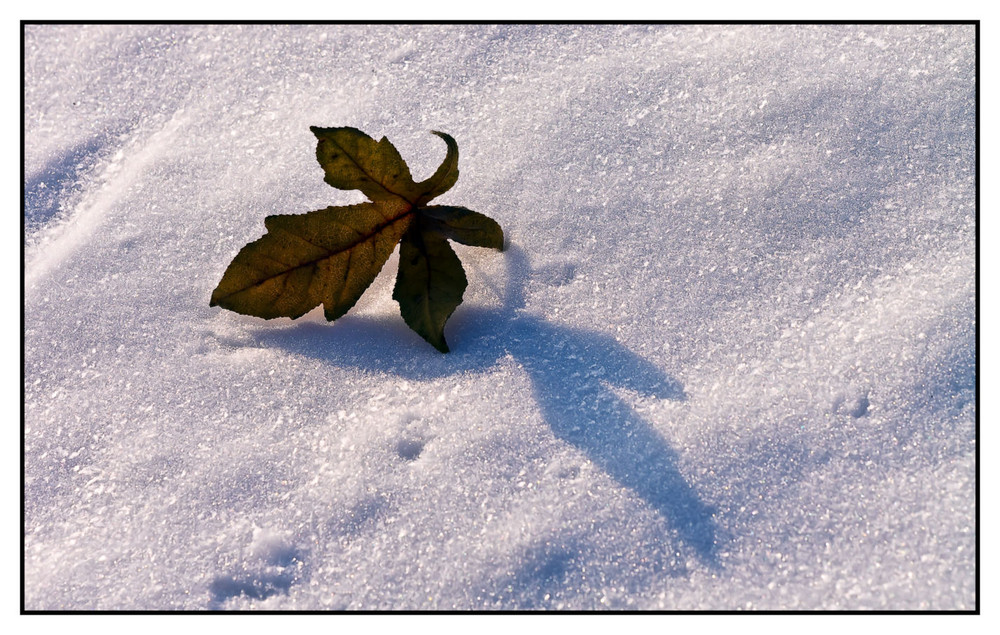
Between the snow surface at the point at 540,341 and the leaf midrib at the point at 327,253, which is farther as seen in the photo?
the leaf midrib at the point at 327,253

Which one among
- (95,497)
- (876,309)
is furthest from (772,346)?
(95,497)

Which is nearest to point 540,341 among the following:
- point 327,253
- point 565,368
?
point 565,368

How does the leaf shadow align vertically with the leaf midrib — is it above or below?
below

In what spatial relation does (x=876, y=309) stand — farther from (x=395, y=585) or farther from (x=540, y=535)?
(x=395, y=585)

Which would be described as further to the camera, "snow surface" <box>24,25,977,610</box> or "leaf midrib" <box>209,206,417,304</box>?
"leaf midrib" <box>209,206,417,304</box>

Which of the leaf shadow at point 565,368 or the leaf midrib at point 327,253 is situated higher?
the leaf midrib at point 327,253
